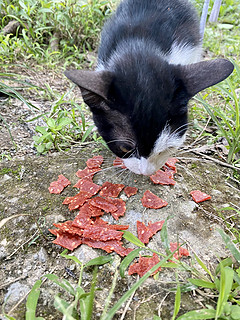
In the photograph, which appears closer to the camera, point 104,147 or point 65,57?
point 104,147

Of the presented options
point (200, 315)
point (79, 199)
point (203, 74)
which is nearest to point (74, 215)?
point (79, 199)

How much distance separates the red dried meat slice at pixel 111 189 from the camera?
1.78 metres

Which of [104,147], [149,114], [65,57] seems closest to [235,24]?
[65,57]

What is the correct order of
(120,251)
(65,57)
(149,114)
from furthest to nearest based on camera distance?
(65,57) < (149,114) < (120,251)

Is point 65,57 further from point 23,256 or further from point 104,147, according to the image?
point 23,256

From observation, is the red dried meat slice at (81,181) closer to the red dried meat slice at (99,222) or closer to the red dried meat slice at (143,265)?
the red dried meat slice at (99,222)

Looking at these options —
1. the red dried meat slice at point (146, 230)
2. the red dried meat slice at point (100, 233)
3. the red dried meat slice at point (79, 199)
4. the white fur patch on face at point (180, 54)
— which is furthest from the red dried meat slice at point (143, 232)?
the white fur patch on face at point (180, 54)

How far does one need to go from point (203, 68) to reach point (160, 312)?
1.24 m

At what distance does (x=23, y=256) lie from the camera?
1.42m

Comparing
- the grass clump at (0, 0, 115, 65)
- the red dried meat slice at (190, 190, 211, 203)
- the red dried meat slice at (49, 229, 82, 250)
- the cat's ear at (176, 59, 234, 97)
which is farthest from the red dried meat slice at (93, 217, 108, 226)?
the grass clump at (0, 0, 115, 65)

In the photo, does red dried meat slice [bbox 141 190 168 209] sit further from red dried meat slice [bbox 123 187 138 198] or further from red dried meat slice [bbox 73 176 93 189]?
red dried meat slice [bbox 73 176 93 189]

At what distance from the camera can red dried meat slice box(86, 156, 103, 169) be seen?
6.50 feet

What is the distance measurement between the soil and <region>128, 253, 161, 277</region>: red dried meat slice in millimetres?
34

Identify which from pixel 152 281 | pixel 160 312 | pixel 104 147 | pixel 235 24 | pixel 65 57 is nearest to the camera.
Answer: pixel 160 312
